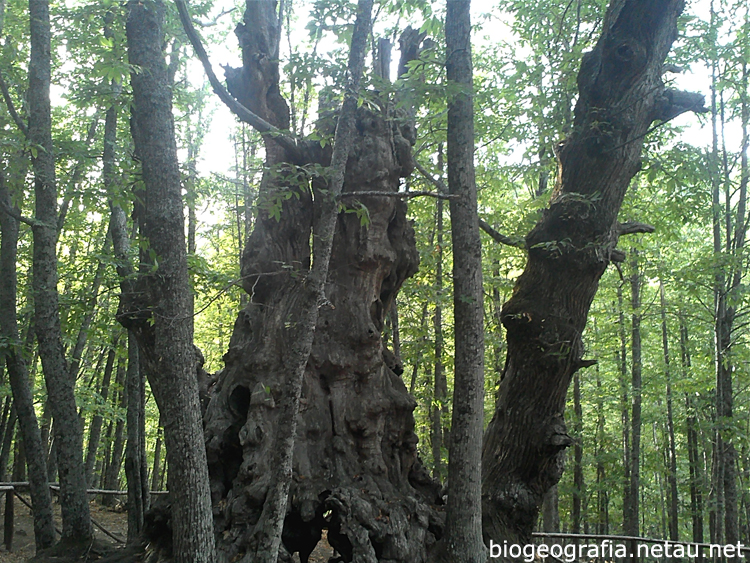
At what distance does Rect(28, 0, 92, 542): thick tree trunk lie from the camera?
19.5ft

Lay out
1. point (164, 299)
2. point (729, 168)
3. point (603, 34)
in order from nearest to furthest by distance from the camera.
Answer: point (164, 299) → point (603, 34) → point (729, 168)

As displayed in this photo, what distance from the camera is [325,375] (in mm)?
5727

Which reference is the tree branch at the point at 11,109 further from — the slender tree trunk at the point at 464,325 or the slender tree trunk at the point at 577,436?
the slender tree trunk at the point at 577,436

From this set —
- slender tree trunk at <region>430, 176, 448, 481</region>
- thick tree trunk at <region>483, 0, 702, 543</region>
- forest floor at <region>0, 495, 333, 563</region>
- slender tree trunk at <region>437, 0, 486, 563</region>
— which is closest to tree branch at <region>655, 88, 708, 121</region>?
thick tree trunk at <region>483, 0, 702, 543</region>

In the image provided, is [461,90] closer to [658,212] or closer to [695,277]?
[658,212]

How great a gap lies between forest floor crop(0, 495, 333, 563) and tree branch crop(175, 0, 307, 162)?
16.1 feet

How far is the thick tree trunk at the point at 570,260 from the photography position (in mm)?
5691

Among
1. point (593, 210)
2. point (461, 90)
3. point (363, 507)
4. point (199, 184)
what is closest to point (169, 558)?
point (363, 507)

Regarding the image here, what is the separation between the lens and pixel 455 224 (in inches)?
196

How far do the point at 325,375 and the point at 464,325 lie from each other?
5.73ft

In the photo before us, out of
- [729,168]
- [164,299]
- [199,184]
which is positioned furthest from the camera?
[729,168]

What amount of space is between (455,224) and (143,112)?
9.35 ft

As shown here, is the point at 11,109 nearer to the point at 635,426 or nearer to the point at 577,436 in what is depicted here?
the point at 577,436

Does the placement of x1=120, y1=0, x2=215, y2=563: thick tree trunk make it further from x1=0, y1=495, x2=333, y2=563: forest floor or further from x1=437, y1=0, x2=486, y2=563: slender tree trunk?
x1=0, y1=495, x2=333, y2=563: forest floor
